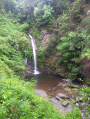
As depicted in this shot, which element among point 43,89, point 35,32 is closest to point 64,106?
point 43,89

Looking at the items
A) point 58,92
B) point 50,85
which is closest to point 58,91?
point 58,92

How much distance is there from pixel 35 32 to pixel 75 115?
1428cm

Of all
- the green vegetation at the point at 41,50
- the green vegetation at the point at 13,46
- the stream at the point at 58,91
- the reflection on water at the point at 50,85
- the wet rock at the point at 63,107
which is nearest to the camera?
the green vegetation at the point at 41,50

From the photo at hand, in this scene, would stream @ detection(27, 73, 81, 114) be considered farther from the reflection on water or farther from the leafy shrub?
the leafy shrub

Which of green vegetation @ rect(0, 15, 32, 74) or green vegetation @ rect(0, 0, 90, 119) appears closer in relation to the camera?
green vegetation @ rect(0, 0, 90, 119)

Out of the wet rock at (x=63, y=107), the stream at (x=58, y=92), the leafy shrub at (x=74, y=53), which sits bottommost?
the wet rock at (x=63, y=107)

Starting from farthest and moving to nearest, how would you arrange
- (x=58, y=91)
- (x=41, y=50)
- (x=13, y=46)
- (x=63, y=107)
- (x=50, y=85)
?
(x=41, y=50) < (x=13, y=46) < (x=50, y=85) < (x=58, y=91) < (x=63, y=107)

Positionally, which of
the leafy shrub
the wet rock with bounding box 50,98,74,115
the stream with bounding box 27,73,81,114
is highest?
the leafy shrub

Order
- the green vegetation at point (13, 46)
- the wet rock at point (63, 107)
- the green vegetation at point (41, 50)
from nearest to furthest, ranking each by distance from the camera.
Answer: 1. the green vegetation at point (41, 50)
2. the wet rock at point (63, 107)
3. the green vegetation at point (13, 46)

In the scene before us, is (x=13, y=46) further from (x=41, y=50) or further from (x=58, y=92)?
(x=58, y=92)

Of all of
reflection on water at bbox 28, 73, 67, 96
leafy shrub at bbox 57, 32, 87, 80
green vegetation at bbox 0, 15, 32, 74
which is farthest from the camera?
leafy shrub at bbox 57, 32, 87, 80

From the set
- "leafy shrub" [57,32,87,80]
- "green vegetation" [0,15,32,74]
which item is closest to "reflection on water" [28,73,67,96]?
"leafy shrub" [57,32,87,80]

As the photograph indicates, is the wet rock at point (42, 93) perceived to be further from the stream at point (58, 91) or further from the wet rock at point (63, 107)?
the wet rock at point (63, 107)

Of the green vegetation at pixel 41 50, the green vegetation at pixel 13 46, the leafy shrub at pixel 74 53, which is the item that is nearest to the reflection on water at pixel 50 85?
the green vegetation at pixel 41 50
